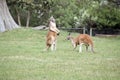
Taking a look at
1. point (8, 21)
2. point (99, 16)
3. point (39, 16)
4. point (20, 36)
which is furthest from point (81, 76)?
point (39, 16)

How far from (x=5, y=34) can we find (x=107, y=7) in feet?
37.6

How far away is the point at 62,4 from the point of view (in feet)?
166

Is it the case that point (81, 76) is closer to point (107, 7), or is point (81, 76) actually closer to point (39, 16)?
point (107, 7)

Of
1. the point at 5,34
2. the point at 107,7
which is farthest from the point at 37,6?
the point at 5,34

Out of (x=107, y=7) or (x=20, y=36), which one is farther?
(x=107, y=7)

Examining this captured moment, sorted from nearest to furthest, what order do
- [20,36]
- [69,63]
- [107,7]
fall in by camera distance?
1. [69,63]
2. [20,36]
3. [107,7]

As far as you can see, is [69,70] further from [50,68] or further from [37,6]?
[37,6]

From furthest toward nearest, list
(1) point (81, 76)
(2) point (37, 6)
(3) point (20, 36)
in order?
(2) point (37, 6), (3) point (20, 36), (1) point (81, 76)

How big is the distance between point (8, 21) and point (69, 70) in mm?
23909

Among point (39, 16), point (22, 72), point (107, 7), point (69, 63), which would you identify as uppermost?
point (22, 72)

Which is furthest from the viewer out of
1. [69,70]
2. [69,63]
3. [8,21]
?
[8,21]

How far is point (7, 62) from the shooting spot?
15836mm

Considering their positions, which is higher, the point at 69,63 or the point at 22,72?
the point at 22,72

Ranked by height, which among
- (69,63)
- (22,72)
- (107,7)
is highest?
(22,72)
